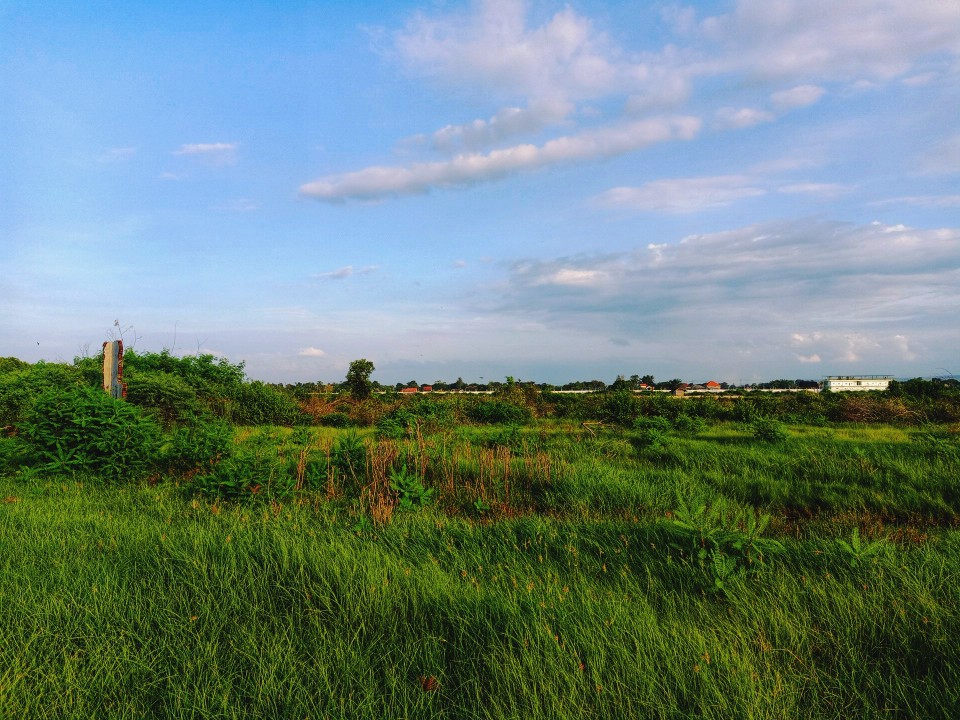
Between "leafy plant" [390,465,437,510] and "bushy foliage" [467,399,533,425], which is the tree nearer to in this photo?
"bushy foliage" [467,399,533,425]

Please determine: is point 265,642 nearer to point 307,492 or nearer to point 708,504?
point 307,492

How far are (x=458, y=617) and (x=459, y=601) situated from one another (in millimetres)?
209

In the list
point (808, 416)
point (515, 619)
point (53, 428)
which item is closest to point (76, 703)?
point (515, 619)

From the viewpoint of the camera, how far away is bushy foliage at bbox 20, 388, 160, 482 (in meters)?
8.65

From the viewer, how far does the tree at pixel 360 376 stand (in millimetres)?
27656

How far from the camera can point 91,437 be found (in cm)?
881

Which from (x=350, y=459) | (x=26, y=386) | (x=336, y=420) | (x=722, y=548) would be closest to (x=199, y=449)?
(x=350, y=459)

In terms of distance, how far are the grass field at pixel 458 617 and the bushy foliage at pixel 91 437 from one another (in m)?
2.14

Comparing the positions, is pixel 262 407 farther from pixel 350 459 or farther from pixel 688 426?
pixel 688 426

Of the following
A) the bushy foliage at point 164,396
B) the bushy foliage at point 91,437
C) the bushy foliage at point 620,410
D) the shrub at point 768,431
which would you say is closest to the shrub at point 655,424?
the shrub at point 768,431

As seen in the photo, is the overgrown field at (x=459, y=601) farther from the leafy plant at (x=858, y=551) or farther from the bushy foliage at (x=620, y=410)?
the bushy foliage at (x=620, y=410)

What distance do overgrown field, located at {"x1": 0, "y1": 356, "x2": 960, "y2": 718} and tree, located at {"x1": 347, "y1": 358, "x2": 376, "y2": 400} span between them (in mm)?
19474

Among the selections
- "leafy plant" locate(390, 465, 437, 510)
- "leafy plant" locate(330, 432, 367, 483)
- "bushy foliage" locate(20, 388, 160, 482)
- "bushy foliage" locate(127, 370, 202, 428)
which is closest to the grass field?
"leafy plant" locate(390, 465, 437, 510)

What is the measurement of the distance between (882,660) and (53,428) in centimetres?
1062
